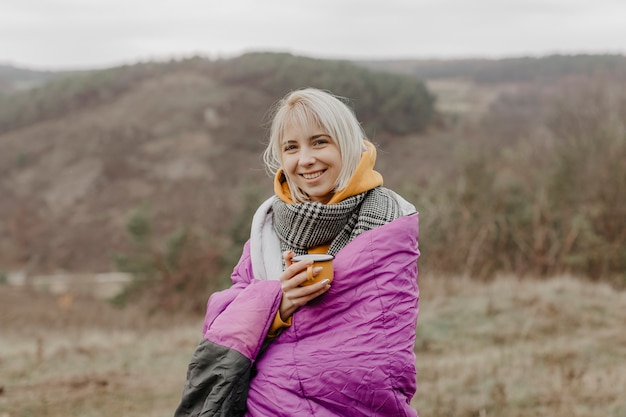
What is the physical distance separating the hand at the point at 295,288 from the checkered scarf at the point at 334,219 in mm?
143

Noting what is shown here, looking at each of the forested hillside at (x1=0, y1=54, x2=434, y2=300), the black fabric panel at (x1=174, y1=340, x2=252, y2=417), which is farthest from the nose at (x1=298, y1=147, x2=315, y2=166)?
the forested hillside at (x1=0, y1=54, x2=434, y2=300)

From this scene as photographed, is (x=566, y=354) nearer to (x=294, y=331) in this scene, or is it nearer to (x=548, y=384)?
(x=548, y=384)

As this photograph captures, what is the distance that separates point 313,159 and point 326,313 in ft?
1.88

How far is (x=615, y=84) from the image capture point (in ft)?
96.9

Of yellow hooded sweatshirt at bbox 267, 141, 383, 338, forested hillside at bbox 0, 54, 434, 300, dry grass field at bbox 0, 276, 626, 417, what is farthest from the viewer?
forested hillside at bbox 0, 54, 434, 300

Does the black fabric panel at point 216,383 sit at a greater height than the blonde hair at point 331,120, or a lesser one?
lesser

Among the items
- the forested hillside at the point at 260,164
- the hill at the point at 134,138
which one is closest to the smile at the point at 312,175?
the forested hillside at the point at 260,164

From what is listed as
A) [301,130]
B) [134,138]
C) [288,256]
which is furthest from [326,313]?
[134,138]

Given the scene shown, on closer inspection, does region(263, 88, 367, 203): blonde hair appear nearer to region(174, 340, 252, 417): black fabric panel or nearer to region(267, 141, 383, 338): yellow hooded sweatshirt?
region(267, 141, 383, 338): yellow hooded sweatshirt

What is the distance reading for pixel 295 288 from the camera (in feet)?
7.82

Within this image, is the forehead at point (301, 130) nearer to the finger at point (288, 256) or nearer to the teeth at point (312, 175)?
the teeth at point (312, 175)

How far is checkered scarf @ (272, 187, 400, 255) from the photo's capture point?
249cm

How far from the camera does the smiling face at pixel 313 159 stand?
258 cm

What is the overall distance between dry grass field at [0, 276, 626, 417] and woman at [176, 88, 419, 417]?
274cm
